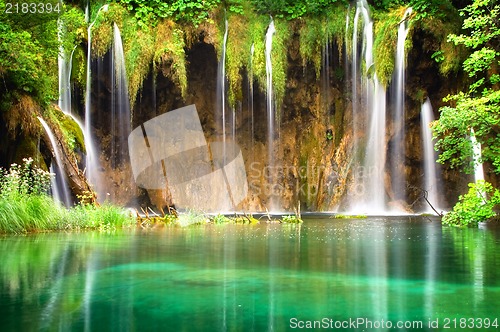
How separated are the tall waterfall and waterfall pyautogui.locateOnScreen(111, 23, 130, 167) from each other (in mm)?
10370

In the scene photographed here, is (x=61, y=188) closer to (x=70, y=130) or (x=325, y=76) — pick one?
(x=70, y=130)

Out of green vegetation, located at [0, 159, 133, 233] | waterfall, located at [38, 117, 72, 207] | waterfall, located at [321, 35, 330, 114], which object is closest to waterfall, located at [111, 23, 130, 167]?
waterfall, located at [38, 117, 72, 207]

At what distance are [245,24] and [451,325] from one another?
21827 millimetres

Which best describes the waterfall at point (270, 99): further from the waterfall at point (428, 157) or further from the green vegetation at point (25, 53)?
the green vegetation at point (25, 53)

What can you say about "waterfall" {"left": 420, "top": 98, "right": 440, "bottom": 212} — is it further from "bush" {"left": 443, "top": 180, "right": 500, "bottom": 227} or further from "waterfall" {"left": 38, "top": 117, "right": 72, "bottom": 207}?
"waterfall" {"left": 38, "top": 117, "right": 72, "bottom": 207}

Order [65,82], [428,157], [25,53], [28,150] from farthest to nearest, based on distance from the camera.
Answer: [428,157], [65,82], [28,150], [25,53]

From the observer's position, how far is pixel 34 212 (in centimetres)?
1073

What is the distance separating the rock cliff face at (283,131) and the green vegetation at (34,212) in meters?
11.2

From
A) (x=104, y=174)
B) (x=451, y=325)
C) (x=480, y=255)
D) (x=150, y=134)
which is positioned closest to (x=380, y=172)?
(x=150, y=134)

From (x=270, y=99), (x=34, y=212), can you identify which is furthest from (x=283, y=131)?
(x=34, y=212)

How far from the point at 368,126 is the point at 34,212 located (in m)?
15.4

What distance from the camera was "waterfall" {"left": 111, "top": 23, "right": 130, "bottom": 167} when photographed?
22.0 meters

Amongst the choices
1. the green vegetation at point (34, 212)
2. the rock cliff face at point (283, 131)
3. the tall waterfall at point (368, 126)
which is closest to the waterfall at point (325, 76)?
the rock cliff face at point (283, 131)

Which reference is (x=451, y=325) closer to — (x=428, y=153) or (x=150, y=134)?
(x=428, y=153)
